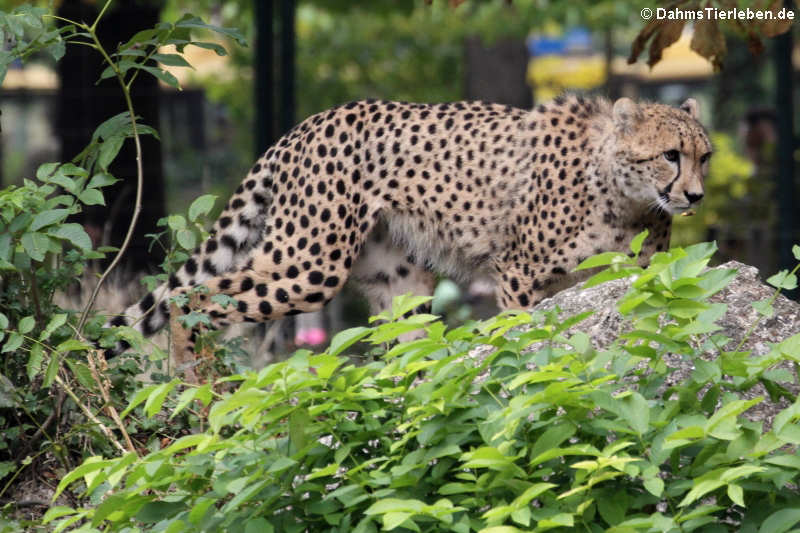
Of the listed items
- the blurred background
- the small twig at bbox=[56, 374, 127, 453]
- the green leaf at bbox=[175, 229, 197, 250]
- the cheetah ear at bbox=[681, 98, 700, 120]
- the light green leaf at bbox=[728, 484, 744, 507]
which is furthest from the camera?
the blurred background

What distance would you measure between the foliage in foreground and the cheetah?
2.43m

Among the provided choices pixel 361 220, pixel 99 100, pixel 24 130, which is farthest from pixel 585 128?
pixel 24 130

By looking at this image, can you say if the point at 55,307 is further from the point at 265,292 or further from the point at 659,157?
the point at 659,157

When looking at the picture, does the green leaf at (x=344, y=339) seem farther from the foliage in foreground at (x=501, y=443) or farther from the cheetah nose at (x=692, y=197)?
the cheetah nose at (x=692, y=197)

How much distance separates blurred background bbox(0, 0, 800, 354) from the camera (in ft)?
25.3

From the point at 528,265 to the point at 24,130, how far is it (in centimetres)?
2110

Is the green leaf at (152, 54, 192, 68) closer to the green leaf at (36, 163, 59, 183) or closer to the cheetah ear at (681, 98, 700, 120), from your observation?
the green leaf at (36, 163, 59, 183)

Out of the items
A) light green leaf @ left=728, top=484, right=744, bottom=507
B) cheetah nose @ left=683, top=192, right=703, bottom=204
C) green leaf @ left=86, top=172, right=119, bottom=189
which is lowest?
light green leaf @ left=728, top=484, right=744, bottom=507

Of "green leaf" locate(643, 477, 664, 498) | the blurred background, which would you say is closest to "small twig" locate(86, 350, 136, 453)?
the blurred background

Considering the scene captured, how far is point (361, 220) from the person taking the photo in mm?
5375

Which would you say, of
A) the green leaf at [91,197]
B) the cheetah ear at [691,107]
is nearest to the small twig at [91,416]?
the green leaf at [91,197]

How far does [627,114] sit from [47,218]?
2670mm

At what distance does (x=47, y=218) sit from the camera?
11.5 feet

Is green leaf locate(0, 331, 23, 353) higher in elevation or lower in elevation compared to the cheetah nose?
lower
